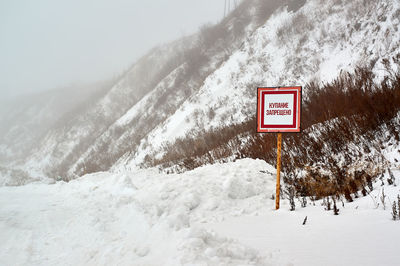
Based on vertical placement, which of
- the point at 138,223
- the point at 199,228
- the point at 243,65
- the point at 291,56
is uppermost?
the point at 243,65

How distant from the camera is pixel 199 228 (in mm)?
2217

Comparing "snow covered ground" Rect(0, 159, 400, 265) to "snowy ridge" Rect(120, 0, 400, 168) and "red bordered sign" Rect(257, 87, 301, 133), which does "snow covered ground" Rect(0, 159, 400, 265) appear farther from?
"snowy ridge" Rect(120, 0, 400, 168)

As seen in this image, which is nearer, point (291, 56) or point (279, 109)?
point (279, 109)

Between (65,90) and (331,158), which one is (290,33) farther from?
(65,90)

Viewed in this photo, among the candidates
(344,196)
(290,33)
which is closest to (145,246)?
(344,196)

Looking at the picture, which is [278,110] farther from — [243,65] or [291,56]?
[243,65]

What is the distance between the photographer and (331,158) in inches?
174

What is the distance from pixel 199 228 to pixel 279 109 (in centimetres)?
215

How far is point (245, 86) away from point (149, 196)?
38.1 feet

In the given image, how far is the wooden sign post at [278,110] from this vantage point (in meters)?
3.59

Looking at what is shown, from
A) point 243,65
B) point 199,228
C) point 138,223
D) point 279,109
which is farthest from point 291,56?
point 199,228

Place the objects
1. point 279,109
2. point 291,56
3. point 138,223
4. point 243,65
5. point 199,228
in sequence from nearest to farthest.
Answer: point 199,228
point 138,223
point 279,109
point 291,56
point 243,65

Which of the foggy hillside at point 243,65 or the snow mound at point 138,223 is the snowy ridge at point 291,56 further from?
the snow mound at point 138,223

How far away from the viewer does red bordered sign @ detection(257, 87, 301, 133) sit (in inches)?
141
